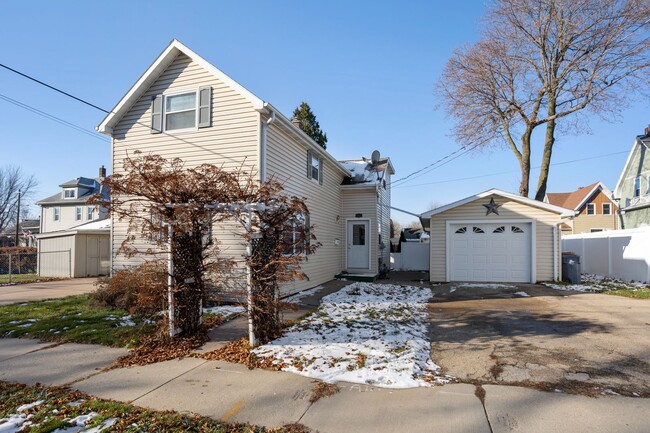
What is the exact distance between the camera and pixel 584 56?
54.6ft

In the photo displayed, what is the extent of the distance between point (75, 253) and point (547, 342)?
19.1 meters

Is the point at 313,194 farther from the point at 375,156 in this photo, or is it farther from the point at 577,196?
the point at 577,196

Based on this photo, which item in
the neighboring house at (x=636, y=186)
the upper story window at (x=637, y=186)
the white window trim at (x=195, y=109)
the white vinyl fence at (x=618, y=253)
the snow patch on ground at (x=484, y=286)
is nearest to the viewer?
the white window trim at (x=195, y=109)

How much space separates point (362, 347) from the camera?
555 cm

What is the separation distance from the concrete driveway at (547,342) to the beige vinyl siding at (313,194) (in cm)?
401

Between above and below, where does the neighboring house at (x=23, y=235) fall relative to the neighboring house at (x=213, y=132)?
below

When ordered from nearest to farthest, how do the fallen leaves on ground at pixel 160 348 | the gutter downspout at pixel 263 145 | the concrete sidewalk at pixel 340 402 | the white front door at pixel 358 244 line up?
the concrete sidewalk at pixel 340 402
the fallen leaves on ground at pixel 160 348
the gutter downspout at pixel 263 145
the white front door at pixel 358 244

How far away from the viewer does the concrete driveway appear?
452 cm

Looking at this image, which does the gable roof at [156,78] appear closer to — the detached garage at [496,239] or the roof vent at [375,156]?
the detached garage at [496,239]

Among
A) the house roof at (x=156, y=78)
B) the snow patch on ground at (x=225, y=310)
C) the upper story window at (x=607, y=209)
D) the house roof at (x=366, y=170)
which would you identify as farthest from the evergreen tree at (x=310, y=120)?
the upper story window at (x=607, y=209)

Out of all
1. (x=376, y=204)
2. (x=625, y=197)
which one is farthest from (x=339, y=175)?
(x=625, y=197)

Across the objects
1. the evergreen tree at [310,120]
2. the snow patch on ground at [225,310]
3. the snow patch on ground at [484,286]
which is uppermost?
the evergreen tree at [310,120]

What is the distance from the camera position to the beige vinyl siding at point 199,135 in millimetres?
9602

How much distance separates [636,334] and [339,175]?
11201mm
